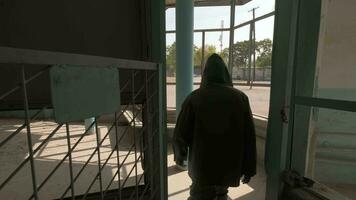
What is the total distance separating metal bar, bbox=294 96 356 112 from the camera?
3.42 feet

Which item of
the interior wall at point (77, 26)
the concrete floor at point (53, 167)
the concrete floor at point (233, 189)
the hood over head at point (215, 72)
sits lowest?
the concrete floor at point (233, 189)

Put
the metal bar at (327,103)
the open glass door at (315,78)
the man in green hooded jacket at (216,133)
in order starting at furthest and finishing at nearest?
the man in green hooded jacket at (216,133)
the open glass door at (315,78)
the metal bar at (327,103)

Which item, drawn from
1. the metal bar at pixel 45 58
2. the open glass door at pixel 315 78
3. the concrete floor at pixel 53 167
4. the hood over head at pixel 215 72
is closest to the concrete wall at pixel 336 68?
the open glass door at pixel 315 78

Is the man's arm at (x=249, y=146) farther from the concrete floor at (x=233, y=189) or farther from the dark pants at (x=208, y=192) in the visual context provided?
the concrete floor at (x=233, y=189)

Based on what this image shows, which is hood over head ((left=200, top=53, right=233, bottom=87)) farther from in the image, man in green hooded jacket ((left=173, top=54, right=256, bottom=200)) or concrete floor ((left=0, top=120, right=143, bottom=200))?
concrete floor ((left=0, top=120, right=143, bottom=200))

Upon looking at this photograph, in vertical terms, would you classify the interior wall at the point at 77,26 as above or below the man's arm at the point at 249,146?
above

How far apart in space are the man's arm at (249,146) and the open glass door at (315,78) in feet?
0.36

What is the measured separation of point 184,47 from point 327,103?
7.48ft

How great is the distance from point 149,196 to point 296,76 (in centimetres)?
112

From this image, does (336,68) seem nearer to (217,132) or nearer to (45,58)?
(217,132)

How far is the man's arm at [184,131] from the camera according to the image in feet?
5.26

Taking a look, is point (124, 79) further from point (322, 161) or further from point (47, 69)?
point (322, 161)

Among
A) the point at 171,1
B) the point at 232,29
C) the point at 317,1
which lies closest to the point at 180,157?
the point at 317,1

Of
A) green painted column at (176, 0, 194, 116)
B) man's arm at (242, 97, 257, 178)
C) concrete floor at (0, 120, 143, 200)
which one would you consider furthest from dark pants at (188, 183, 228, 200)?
green painted column at (176, 0, 194, 116)
